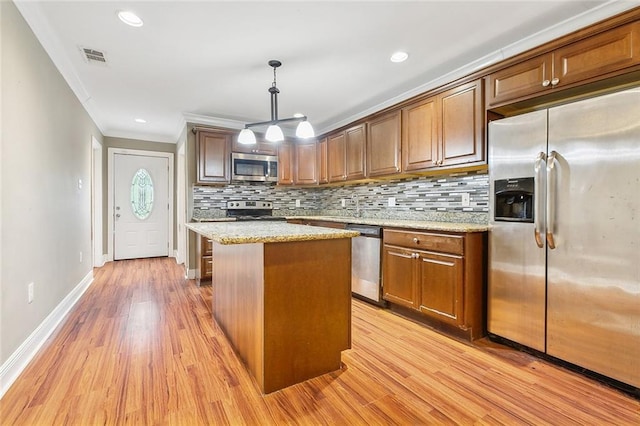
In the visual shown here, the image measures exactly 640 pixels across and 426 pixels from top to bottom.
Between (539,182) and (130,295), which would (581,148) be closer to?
(539,182)

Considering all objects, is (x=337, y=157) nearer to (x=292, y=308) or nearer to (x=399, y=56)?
(x=399, y=56)

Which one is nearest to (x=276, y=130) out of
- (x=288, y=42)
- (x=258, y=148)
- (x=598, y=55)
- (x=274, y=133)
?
(x=274, y=133)

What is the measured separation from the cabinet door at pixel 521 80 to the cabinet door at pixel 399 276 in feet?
4.74

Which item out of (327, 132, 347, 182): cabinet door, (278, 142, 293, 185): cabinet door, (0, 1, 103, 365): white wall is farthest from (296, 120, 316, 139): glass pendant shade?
(278, 142, 293, 185): cabinet door

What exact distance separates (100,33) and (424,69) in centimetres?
272

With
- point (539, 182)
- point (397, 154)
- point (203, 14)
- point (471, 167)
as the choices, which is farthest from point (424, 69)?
point (203, 14)

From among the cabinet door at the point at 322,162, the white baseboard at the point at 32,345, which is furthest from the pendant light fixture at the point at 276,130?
the white baseboard at the point at 32,345

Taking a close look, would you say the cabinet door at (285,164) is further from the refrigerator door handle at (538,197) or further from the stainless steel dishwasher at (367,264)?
the refrigerator door handle at (538,197)

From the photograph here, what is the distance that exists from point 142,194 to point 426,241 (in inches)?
211

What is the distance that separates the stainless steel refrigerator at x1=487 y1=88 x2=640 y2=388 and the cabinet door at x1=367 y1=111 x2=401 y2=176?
3.64 feet

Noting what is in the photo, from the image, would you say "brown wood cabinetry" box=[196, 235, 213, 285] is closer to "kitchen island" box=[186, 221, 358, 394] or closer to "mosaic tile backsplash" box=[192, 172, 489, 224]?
"mosaic tile backsplash" box=[192, 172, 489, 224]

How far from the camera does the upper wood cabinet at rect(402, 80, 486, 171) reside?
2.50 metres

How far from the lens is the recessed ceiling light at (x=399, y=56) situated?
2.57m

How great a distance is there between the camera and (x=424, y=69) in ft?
9.39
